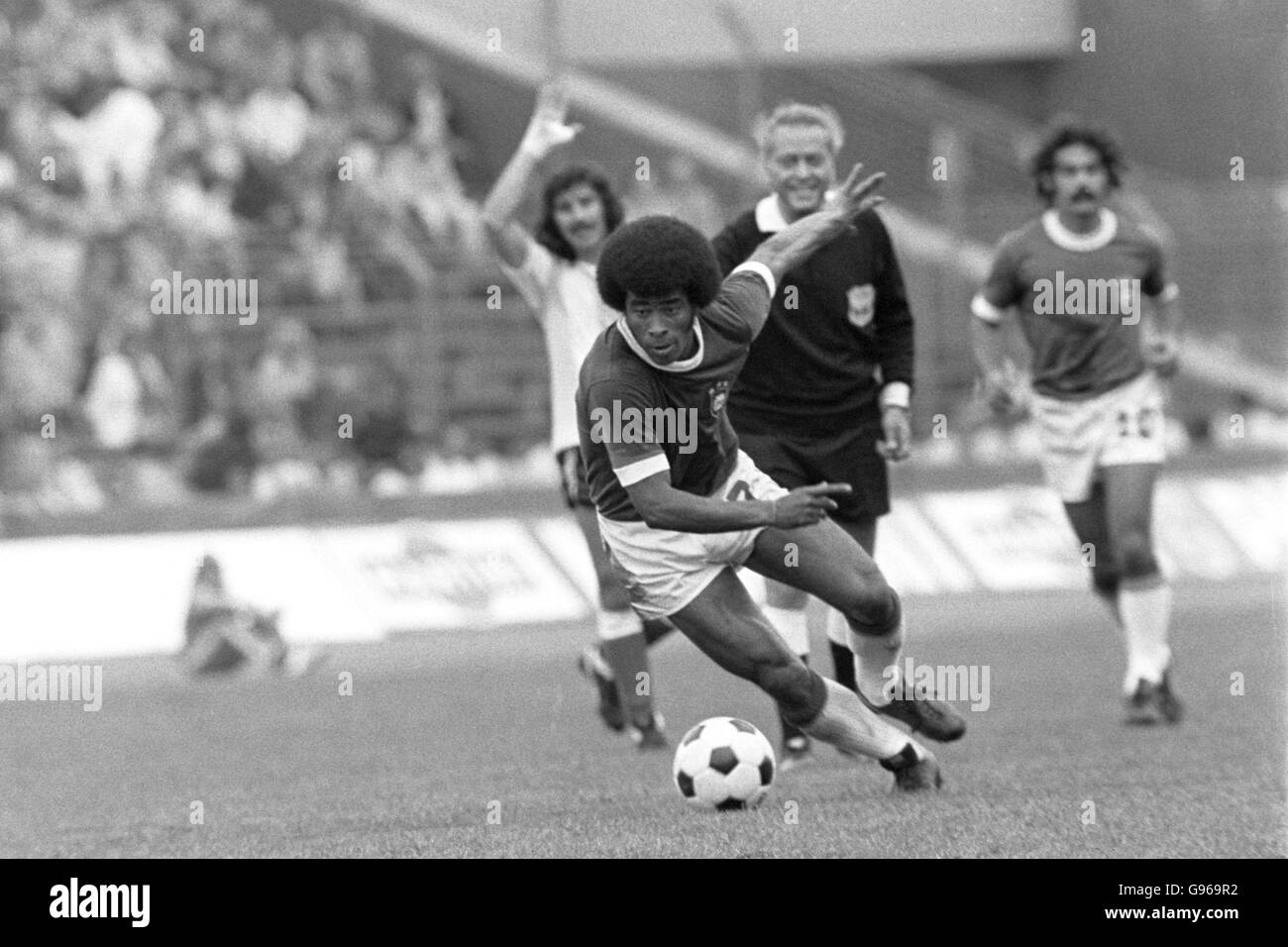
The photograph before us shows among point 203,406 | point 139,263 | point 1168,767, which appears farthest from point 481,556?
point 1168,767

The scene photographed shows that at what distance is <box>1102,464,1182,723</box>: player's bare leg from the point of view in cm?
1080

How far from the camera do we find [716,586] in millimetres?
7883

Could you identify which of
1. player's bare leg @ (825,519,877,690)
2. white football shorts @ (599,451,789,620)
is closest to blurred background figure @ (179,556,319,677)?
player's bare leg @ (825,519,877,690)

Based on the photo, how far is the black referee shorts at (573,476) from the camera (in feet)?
33.3

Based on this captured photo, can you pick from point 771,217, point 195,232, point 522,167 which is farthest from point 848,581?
point 195,232

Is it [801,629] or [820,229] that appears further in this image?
[801,629]

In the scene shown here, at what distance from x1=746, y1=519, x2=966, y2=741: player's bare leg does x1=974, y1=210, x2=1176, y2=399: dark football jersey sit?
312 centimetres

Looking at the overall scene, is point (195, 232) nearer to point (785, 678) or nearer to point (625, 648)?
point (625, 648)

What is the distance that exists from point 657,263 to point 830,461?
2257mm

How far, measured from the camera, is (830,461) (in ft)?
30.6

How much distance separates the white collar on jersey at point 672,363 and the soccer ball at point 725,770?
4.45ft

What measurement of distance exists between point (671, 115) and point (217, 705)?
8.54 meters

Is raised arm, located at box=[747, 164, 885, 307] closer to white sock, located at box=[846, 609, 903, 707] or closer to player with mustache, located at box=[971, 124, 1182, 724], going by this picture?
white sock, located at box=[846, 609, 903, 707]

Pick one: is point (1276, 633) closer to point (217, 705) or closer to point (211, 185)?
point (217, 705)
